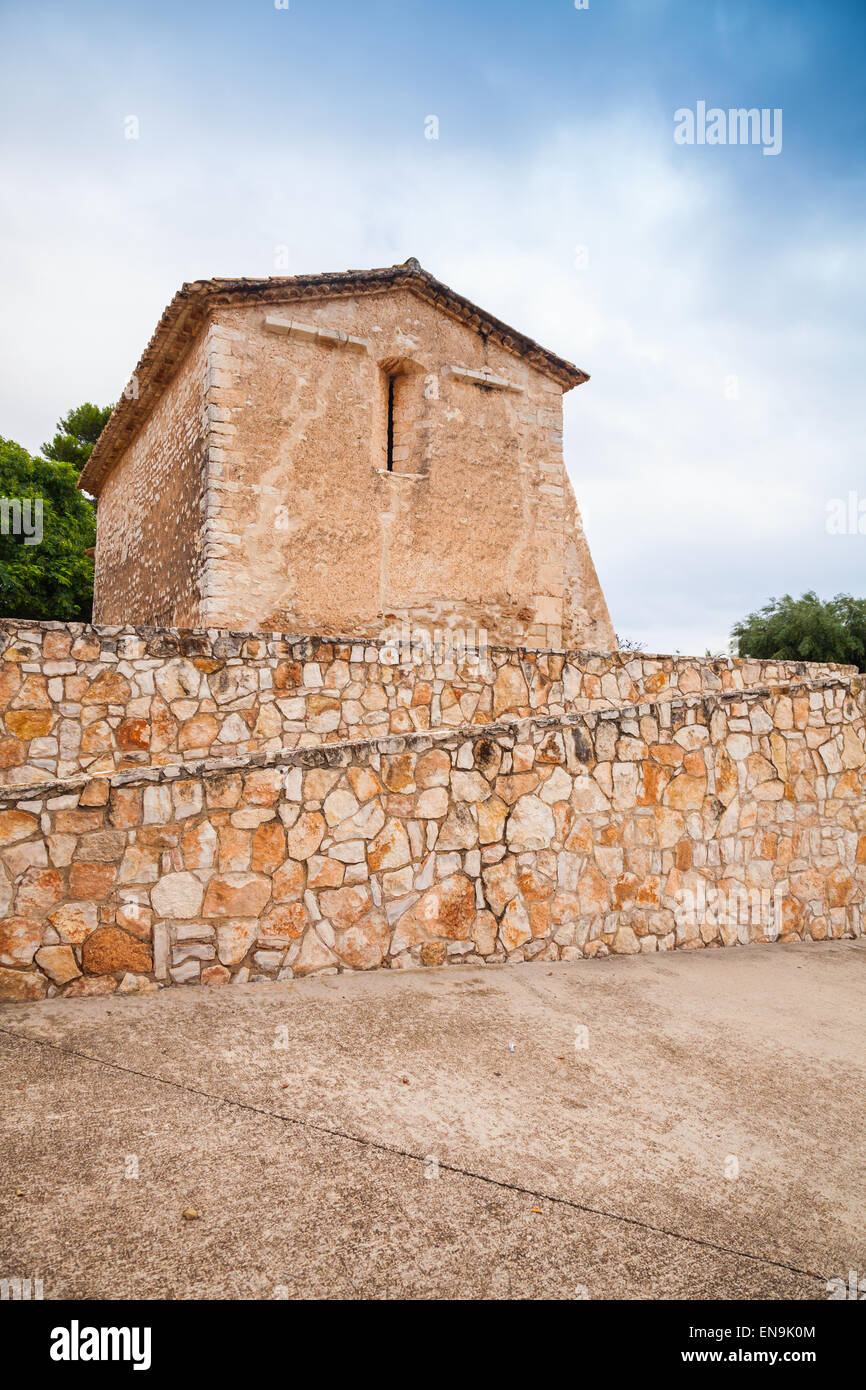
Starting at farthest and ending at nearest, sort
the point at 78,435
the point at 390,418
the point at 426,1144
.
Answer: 1. the point at 78,435
2. the point at 390,418
3. the point at 426,1144

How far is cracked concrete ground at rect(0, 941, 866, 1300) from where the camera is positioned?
6.81 feet

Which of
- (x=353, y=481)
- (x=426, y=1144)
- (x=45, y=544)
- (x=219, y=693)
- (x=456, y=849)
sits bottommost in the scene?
(x=426, y=1144)

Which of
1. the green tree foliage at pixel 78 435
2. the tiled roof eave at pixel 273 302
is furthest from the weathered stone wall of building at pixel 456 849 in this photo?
the green tree foliage at pixel 78 435

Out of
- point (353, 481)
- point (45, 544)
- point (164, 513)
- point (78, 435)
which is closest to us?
point (353, 481)

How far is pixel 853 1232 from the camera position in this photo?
7.68 feet

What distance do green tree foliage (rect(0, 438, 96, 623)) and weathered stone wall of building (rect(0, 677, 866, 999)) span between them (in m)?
19.6

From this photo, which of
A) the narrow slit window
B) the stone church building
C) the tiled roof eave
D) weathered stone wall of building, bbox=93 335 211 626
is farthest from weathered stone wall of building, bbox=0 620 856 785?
the tiled roof eave

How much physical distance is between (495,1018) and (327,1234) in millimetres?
1774

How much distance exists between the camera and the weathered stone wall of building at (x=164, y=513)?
34.3 feet

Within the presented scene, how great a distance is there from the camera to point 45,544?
74.8 ft

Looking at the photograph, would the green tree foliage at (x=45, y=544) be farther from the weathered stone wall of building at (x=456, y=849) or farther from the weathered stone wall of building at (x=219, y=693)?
the weathered stone wall of building at (x=456, y=849)

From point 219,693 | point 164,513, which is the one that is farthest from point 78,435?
point 219,693

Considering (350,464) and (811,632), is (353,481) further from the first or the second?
(811,632)

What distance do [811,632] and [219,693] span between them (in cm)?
2238
